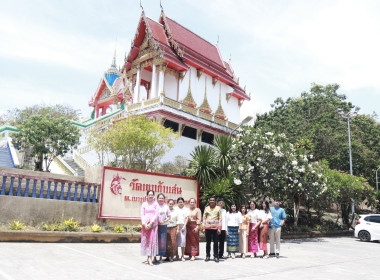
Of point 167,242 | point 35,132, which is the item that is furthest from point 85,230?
point 35,132

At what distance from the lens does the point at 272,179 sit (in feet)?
47.7

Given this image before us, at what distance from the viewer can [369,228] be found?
55.5 ft

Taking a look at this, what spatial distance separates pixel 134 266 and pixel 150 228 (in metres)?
0.83

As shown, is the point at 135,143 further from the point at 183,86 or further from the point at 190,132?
the point at 183,86

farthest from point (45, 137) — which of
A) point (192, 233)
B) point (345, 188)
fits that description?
point (345, 188)

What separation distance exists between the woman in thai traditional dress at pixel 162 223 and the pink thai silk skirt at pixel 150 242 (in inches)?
10.4

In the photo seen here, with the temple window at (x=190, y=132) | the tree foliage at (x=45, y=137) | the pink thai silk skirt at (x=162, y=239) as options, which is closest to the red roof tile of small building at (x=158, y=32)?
the temple window at (x=190, y=132)

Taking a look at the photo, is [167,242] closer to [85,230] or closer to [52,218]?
[85,230]

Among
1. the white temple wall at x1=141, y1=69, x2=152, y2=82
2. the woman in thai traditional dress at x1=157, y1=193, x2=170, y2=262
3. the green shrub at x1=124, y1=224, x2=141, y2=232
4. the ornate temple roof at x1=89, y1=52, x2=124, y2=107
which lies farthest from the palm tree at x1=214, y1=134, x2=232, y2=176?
the ornate temple roof at x1=89, y1=52, x2=124, y2=107

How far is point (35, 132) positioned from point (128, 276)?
57.3 ft

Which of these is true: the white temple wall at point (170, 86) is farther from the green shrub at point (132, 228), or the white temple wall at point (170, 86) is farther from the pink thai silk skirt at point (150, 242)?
the pink thai silk skirt at point (150, 242)

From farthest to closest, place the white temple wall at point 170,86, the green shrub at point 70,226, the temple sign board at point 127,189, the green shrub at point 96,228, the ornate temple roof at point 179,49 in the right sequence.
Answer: the white temple wall at point 170,86, the ornate temple roof at point 179,49, the temple sign board at point 127,189, the green shrub at point 96,228, the green shrub at point 70,226

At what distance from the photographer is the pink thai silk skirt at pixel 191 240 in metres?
8.40

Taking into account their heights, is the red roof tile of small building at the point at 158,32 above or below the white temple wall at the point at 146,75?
above
